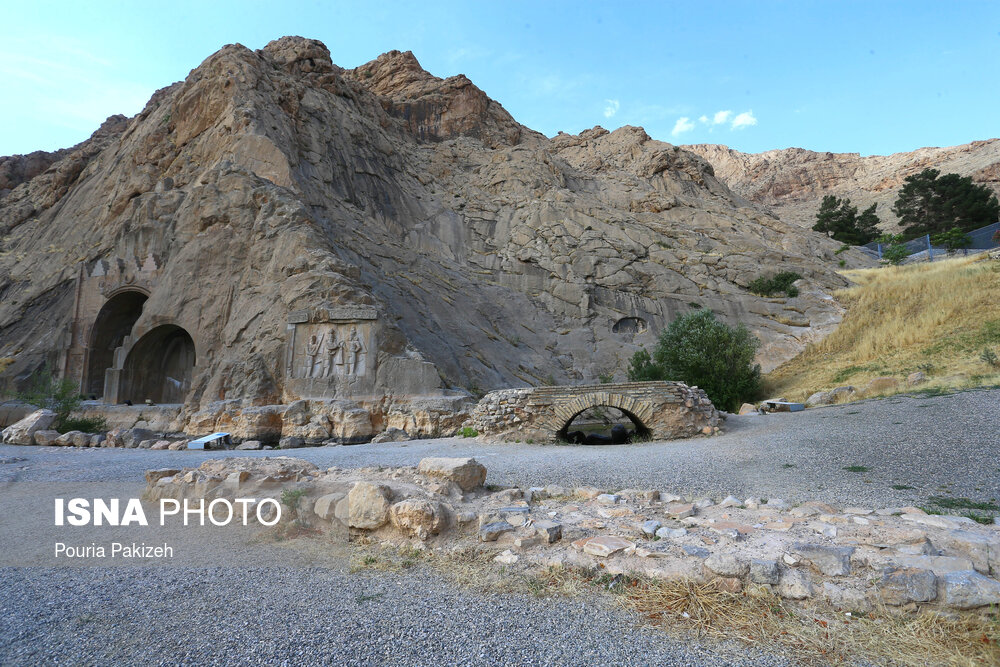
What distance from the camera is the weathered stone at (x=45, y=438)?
1546 centimetres

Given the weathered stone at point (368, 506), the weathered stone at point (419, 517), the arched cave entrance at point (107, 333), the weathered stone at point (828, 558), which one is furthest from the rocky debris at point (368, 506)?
the arched cave entrance at point (107, 333)

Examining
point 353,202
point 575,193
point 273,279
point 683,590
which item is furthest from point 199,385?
point 575,193

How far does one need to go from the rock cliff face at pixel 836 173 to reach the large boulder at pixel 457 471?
2496 inches

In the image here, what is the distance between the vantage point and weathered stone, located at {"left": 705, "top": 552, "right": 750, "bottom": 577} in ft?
12.5

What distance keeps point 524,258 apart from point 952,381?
76.2 ft

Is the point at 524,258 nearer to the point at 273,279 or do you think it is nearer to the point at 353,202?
the point at 353,202

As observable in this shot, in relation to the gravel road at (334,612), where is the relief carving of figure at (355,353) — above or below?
above

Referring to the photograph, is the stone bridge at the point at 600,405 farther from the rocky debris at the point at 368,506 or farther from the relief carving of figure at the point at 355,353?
the rocky debris at the point at 368,506

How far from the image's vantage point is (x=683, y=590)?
3711 mm

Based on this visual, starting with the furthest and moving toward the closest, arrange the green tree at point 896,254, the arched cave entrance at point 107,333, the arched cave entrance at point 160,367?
the green tree at point 896,254
the arched cave entrance at point 107,333
the arched cave entrance at point 160,367

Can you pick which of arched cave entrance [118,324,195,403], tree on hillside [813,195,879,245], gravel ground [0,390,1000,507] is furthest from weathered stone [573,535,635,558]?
tree on hillside [813,195,879,245]

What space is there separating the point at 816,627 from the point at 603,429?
15788mm

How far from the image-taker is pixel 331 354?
18188mm

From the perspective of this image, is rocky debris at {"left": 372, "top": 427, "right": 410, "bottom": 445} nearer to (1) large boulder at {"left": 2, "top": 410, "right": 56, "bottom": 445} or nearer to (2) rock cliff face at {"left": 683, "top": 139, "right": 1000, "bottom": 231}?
(1) large boulder at {"left": 2, "top": 410, "right": 56, "bottom": 445}
